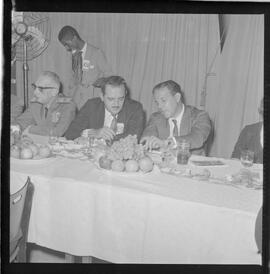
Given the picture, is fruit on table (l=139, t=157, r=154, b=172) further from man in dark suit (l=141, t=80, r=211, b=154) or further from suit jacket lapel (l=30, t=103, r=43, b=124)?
suit jacket lapel (l=30, t=103, r=43, b=124)

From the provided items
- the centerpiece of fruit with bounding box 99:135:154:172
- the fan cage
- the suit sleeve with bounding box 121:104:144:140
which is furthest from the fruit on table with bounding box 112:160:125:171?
the fan cage

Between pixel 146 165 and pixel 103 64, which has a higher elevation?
pixel 103 64

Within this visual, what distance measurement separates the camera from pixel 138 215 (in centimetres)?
140

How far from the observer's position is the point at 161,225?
139 cm

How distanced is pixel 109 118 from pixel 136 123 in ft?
0.31

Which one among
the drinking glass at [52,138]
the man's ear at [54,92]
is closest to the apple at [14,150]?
the drinking glass at [52,138]

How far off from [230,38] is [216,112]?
25cm

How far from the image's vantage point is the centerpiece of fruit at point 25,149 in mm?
1417

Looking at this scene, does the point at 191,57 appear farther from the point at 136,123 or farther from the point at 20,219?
the point at 20,219

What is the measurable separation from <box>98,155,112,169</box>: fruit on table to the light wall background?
23 cm

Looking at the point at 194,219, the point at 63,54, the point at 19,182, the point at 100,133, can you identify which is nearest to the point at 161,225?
the point at 194,219

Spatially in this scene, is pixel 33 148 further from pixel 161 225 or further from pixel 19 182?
pixel 161 225

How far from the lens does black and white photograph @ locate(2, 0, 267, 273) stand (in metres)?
1.40

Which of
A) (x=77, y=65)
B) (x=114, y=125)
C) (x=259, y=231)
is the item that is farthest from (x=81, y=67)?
(x=259, y=231)
